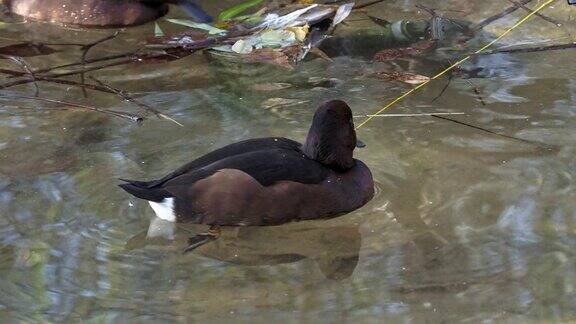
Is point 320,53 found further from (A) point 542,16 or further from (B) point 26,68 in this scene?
(B) point 26,68

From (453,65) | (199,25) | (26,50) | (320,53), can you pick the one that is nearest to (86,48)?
(26,50)

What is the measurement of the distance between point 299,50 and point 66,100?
4.71 ft

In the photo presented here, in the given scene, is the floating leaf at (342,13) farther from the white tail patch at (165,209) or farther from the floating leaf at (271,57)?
the white tail patch at (165,209)

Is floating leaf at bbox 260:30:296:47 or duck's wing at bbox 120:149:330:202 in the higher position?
duck's wing at bbox 120:149:330:202

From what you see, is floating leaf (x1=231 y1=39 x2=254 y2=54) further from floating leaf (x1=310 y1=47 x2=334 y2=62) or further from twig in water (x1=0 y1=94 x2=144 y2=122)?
twig in water (x1=0 y1=94 x2=144 y2=122)

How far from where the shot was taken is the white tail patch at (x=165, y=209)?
4.14 meters

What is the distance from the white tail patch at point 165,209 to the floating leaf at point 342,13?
2.59 metres

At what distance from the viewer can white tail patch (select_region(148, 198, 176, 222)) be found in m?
4.14

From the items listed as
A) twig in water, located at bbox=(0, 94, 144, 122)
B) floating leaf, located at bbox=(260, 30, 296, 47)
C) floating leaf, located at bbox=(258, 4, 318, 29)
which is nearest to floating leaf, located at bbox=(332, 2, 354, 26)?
floating leaf, located at bbox=(258, 4, 318, 29)

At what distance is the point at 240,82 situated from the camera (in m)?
5.69

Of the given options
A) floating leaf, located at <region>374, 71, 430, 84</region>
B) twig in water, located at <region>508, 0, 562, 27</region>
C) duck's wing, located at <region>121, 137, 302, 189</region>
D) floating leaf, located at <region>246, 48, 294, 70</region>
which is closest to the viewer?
duck's wing, located at <region>121, 137, 302, 189</region>

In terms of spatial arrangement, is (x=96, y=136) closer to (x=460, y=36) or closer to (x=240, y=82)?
(x=240, y=82)

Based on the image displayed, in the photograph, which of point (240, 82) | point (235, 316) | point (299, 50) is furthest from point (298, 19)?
point (235, 316)

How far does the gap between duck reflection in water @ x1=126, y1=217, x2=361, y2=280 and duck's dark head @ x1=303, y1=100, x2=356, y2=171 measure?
0.31m
